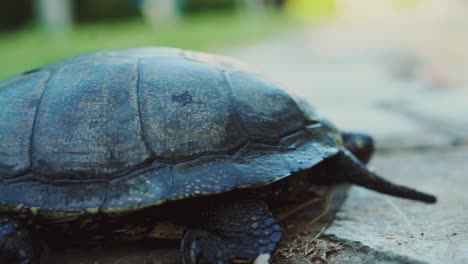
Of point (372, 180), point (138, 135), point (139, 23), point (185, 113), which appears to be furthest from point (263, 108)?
point (139, 23)

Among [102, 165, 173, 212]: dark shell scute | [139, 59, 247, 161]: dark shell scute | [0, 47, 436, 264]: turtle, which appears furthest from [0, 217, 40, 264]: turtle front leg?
[139, 59, 247, 161]: dark shell scute

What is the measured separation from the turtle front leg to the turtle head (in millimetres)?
1433

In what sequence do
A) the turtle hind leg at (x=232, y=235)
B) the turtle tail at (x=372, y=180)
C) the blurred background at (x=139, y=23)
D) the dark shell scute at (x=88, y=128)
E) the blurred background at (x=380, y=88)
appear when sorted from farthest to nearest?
the blurred background at (x=139, y=23) → the turtle tail at (x=372, y=180) → the blurred background at (x=380, y=88) → the dark shell scute at (x=88, y=128) → the turtle hind leg at (x=232, y=235)

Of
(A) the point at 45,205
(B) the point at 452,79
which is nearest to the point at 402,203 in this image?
(A) the point at 45,205

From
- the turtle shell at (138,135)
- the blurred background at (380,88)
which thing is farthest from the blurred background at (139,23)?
the turtle shell at (138,135)

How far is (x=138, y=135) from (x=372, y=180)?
1.02 meters

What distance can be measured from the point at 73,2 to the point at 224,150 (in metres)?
15.9

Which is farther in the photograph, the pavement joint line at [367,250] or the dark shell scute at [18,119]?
the dark shell scute at [18,119]

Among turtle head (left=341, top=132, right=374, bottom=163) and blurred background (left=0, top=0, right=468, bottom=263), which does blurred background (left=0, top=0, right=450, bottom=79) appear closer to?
blurred background (left=0, top=0, right=468, bottom=263)

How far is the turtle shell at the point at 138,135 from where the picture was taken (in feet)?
5.57

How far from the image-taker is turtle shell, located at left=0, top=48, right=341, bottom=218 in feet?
5.57

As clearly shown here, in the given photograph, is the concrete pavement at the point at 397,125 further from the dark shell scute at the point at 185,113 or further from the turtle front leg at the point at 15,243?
the turtle front leg at the point at 15,243

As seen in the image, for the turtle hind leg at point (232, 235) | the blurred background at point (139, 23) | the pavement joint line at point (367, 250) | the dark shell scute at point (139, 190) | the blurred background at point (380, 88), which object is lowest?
the blurred background at point (139, 23)

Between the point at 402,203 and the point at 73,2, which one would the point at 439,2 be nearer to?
the point at 73,2
